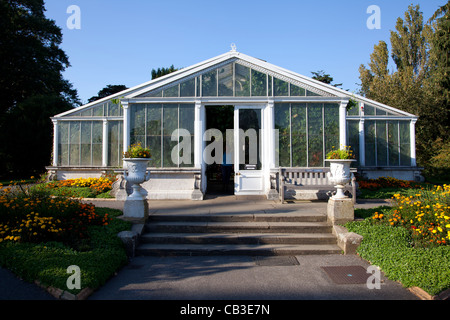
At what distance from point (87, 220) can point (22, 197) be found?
5.62 ft

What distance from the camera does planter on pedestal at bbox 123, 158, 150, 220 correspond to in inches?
251

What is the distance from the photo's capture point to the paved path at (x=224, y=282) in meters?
3.87

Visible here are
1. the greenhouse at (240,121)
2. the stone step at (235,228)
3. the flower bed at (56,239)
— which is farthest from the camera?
the greenhouse at (240,121)

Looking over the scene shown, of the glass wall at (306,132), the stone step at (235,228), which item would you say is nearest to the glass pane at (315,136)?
the glass wall at (306,132)

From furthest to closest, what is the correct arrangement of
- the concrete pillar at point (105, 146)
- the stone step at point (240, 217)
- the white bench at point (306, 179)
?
the concrete pillar at point (105, 146) < the white bench at point (306, 179) < the stone step at point (240, 217)

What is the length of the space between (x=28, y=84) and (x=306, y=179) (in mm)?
23789

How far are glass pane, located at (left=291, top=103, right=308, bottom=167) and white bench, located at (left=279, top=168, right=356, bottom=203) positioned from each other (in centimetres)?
42

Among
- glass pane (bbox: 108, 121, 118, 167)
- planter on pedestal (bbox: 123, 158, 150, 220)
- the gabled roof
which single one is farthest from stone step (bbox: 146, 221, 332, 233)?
glass pane (bbox: 108, 121, 118, 167)

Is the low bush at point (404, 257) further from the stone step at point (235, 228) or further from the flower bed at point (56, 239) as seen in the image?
the flower bed at point (56, 239)

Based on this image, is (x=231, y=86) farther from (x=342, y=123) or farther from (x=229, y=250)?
(x=229, y=250)

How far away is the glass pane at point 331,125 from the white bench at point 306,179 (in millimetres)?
953

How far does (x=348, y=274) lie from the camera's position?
15.2ft

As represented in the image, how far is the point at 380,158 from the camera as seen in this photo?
13.8 meters
